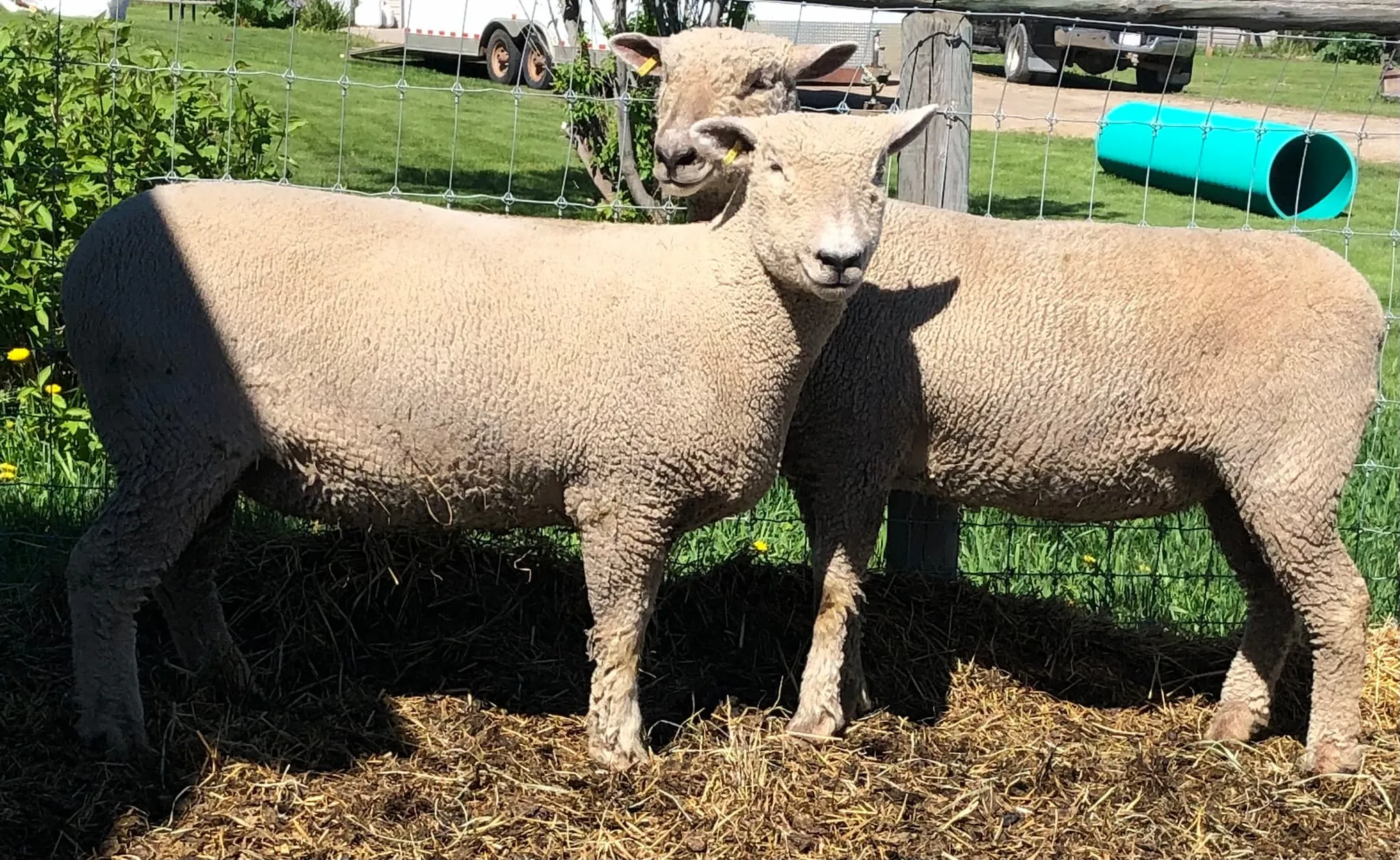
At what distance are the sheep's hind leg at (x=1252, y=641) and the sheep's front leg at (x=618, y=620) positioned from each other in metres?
1.81

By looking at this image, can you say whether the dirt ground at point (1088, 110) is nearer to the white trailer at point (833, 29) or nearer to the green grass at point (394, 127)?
the white trailer at point (833, 29)

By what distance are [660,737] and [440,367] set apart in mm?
1285

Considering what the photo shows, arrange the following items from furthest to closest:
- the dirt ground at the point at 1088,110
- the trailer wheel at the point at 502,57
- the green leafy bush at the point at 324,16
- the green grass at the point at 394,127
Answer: the green leafy bush at the point at 324,16, the trailer wheel at the point at 502,57, the dirt ground at the point at 1088,110, the green grass at the point at 394,127

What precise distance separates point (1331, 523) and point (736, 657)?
181 cm

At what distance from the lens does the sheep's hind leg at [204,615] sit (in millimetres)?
3947

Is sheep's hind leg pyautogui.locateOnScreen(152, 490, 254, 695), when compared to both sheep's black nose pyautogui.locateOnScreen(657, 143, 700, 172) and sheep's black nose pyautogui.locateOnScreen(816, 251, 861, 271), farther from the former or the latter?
sheep's black nose pyautogui.locateOnScreen(816, 251, 861, 271)

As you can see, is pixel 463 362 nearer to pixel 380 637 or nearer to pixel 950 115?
pixel 380 637

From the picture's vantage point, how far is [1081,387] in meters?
3.92

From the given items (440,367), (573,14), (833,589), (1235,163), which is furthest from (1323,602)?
(1235,163)

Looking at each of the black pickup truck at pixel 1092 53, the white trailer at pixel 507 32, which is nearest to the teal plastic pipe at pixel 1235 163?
the black pickup truck at pixel 1092 53

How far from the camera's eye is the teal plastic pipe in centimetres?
1094

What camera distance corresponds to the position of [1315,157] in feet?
38.3

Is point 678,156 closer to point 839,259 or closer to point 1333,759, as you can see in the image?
point 839,259

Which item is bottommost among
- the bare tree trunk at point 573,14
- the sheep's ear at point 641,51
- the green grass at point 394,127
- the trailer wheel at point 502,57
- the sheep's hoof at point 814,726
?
the sheep's hoof at point 814,726
